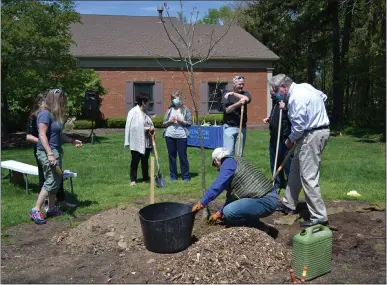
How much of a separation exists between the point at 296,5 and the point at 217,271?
79.8ft

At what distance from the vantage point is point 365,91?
23094 mm

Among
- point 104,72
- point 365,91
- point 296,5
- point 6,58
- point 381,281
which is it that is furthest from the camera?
point 296,5

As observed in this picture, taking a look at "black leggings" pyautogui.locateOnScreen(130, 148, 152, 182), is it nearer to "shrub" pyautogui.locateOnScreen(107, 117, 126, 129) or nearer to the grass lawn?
the grass lawn

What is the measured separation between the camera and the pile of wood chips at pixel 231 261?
4.36 m

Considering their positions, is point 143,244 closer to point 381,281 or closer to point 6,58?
point 381,281

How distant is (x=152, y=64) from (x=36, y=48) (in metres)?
9.31

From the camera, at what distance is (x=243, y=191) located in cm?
537

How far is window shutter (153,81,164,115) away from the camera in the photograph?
25484 millimetres

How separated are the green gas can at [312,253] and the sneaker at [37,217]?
3473mm

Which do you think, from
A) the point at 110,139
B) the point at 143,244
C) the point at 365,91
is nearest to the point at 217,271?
the point at 143,244

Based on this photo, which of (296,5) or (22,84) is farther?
(296,5)

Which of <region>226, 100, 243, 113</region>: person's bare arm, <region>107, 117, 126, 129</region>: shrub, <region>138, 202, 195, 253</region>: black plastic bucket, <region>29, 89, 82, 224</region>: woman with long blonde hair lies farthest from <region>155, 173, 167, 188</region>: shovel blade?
<region>107, 117, 126, 129</region>: shrub

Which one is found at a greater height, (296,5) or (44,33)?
(296,5)

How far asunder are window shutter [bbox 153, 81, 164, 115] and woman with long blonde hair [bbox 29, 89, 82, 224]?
18.8 metres
